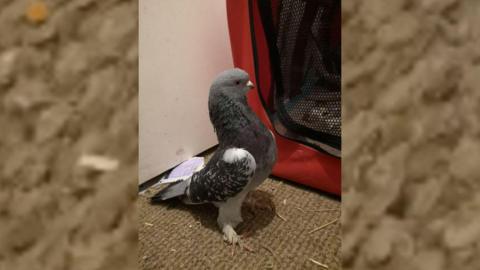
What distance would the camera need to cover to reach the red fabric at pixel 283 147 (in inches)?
42.6

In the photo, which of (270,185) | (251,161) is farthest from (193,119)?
(251,161)

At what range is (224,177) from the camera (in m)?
0.88

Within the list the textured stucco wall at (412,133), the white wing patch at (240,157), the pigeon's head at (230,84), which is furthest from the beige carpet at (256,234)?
the textured stucco wall at (412,133)

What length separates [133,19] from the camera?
8.4 inches

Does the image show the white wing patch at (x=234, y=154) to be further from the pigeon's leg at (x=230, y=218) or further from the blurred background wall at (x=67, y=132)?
the blurred background wall at (x=67, y=132)

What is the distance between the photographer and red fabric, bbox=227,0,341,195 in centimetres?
108

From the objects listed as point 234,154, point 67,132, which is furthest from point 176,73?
point 67,132

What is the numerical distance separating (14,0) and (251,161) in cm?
71

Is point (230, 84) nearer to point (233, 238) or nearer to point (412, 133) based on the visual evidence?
point (233, 238)

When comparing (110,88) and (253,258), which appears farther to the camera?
(253,258)

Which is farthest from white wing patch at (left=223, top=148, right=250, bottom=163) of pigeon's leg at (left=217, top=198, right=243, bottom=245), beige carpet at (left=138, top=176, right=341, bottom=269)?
beige carpet at (left=138, top=176, right=341, bottom=269)

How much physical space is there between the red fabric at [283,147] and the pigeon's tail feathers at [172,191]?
0.34 metres

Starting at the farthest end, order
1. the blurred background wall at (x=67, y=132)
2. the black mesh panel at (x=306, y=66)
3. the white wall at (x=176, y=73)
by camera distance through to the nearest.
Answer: the white wall at (x=176, y=73) < the black mesh panel at (x=306, y=66) < the blurred background wall at (x=67, y=132)

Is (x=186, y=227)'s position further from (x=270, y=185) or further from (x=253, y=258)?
(x=270, y=185)
